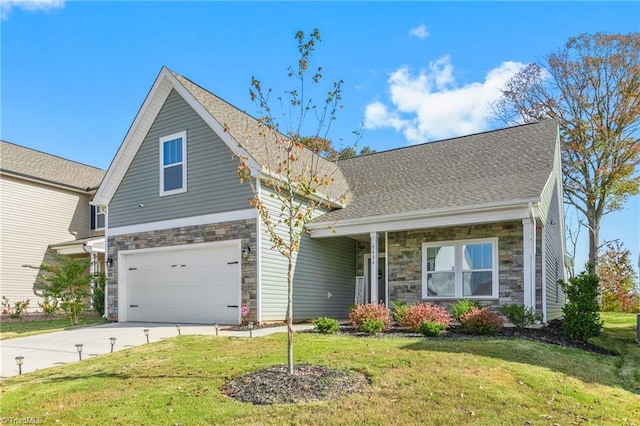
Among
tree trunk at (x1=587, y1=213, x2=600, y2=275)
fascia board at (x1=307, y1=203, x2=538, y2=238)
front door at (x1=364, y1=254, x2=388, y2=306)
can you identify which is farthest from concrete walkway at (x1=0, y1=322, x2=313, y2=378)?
tree trunk at (x1=587, y1=213, x2=600, y2=275)

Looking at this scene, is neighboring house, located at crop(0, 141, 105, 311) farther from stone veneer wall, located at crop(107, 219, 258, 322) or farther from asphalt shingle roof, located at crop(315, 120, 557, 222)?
asphalt shingle roof, located at crop(315, 120, 557, 222)

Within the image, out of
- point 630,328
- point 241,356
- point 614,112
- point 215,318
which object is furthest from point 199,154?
point 614,112

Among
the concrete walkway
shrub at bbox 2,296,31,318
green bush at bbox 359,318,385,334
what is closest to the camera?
the concrete walkway

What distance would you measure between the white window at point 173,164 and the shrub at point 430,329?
311 inches

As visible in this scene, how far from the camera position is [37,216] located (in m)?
20.3

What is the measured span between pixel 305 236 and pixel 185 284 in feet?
12.3

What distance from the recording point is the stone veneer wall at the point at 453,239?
12.0 metres

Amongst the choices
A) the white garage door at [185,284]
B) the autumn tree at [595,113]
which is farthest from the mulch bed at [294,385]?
the autumn tree at [595,113]

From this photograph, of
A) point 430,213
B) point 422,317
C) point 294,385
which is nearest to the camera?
point 294,385

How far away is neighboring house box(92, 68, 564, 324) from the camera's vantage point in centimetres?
1221

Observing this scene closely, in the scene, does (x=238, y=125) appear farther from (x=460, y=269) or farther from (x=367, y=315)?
(x=460, y=269)

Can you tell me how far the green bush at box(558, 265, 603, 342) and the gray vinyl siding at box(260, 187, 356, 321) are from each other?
6739mm

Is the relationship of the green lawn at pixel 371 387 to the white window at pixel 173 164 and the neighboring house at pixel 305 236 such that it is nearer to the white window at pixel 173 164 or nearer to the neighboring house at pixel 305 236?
the neighboring house at pixel 305 236

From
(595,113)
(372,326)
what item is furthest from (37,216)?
(595,113)
